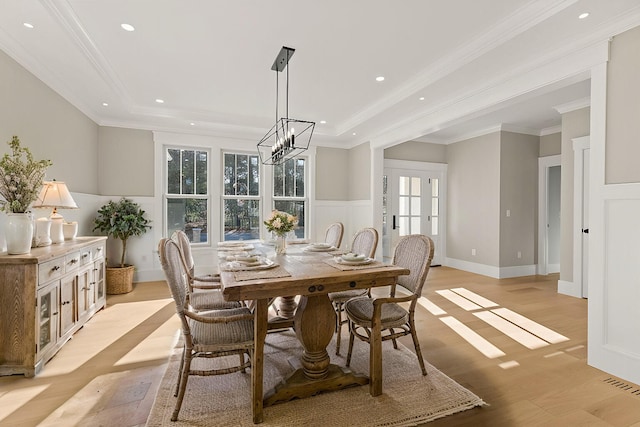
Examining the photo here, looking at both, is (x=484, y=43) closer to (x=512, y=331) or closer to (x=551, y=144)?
(x=512, y=331)

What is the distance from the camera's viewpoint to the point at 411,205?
6602 millimetres

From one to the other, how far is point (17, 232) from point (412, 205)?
600 centimetres

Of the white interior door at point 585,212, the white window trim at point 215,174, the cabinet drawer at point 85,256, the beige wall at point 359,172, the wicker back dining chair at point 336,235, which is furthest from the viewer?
the beige wall at point 359,172

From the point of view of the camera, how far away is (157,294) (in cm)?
446

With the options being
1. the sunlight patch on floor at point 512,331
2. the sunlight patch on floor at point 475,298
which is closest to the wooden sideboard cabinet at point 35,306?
the sunlight patch on floor at point 512,331

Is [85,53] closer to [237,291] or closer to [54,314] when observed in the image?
[54,314]

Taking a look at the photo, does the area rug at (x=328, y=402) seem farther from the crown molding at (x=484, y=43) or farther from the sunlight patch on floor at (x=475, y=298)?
the crown molding at (x=484, y=43)

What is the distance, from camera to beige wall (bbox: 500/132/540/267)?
5.61 meters

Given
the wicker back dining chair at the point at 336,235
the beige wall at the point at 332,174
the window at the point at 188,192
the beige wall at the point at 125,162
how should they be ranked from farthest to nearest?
1. the beige wall at the point at 332,174
2. the window at the point at 188,192
3. the beige wall at the point at 125,162
4. the wicker back dining chair at the point at 336,235

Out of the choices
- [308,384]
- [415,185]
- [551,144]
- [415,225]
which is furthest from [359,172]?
[308,384]

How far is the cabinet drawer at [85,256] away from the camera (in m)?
3.21

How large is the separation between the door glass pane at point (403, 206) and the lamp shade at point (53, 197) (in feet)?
17.6

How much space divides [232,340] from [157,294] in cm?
315

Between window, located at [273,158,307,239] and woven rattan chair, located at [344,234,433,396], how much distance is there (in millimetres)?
3711
